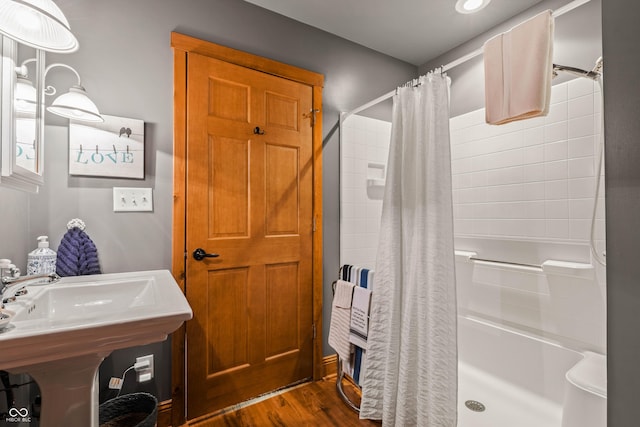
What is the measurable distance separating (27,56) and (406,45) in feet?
7.68

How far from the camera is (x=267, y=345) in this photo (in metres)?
2.05

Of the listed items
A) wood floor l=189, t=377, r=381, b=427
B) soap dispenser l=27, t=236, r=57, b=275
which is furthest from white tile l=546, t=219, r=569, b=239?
soap dispenser l=27, t=236, r=57, b=275

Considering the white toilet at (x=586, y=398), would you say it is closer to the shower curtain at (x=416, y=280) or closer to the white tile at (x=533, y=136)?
the shower curtain at (x=416, y=280)

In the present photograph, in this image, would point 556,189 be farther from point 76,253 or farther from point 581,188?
point 76,253

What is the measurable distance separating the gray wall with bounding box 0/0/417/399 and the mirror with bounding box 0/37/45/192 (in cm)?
12

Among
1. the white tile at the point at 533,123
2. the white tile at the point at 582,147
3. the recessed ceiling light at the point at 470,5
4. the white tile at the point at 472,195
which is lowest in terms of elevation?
the white tile at the point at 472,195

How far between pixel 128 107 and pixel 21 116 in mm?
524

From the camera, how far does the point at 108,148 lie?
5.15 ft

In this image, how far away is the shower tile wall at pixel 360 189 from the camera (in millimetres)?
2385

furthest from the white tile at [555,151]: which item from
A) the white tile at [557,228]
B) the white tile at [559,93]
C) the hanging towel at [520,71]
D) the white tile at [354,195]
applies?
the white tile at [354,195]

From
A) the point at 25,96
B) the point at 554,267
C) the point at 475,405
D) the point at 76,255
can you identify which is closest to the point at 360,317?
the point at 475,405

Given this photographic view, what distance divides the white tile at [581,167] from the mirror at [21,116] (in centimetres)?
253

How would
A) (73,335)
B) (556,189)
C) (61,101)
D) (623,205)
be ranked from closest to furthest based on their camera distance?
1. (623,205)
2. (73,335)
3. (61,101)
4. (556,189)

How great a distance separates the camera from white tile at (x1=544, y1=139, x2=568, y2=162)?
179 cm
